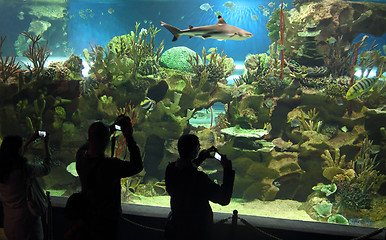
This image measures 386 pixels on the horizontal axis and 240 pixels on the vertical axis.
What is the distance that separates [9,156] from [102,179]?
0.93 metres

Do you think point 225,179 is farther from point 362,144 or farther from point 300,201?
point 362,144

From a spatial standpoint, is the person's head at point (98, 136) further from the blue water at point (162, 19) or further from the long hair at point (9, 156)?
the blue water at point (162, 19)

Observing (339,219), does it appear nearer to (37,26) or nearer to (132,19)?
(37,26)

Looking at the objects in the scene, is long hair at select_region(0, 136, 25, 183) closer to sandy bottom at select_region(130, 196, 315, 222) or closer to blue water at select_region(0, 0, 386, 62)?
sandy bottom at select_region(130, 196, 315, 222)

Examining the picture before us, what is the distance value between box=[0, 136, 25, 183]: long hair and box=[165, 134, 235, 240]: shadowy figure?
1.32 m

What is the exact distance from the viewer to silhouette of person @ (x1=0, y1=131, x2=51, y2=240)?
6.86 ft

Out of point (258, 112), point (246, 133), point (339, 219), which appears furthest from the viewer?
point (258, 112)

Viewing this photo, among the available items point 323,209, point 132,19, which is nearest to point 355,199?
point 323,209

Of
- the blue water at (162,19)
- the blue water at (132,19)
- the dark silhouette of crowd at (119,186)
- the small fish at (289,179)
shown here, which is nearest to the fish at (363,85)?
the small fish at (289,179)

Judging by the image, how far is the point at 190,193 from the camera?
188cm

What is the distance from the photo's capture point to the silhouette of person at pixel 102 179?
179 centimetres

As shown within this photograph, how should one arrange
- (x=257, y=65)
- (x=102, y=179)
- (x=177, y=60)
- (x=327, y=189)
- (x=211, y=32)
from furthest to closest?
(x=177, y=60), (x=257, y=65), (x=327, y=189), (x=211, y=32), (x=102, y=179)

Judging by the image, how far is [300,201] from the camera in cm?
676

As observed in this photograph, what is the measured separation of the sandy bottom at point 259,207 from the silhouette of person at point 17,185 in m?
3.48
